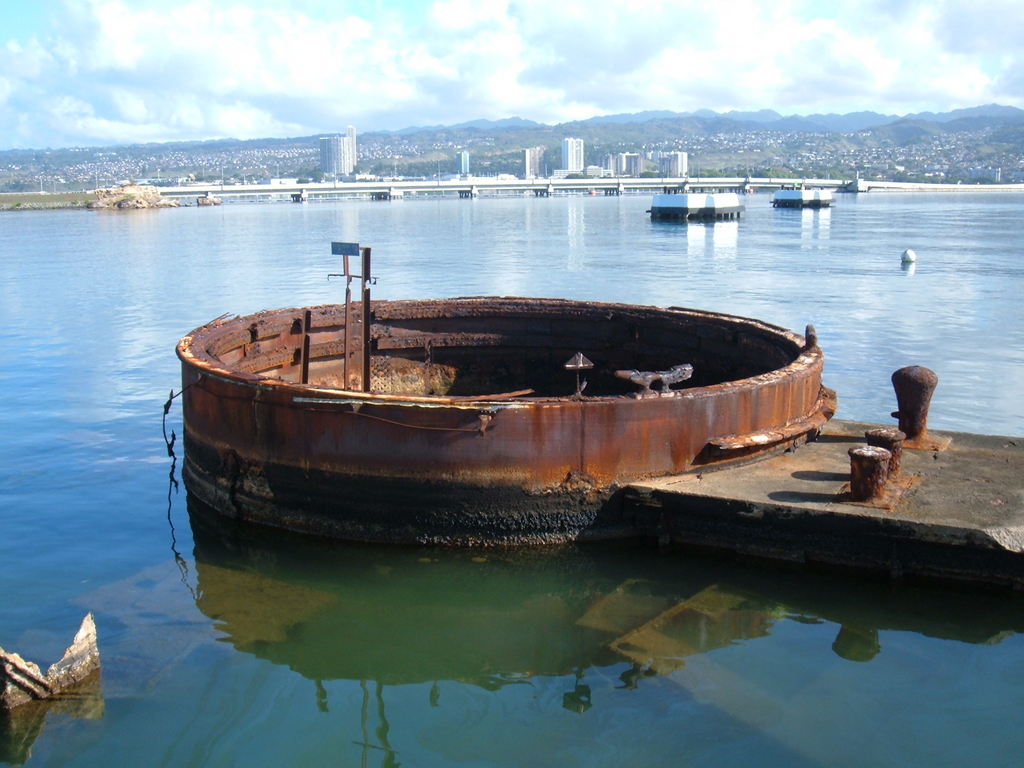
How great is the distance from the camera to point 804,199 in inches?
4006

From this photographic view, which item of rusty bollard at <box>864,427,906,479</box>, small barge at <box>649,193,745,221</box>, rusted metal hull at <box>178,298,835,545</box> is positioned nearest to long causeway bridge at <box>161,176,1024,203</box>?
small barge at <box>649,193,745,221</box>

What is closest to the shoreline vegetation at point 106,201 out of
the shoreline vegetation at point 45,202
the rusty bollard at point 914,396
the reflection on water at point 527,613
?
the shoreline vegetation at point 45,202

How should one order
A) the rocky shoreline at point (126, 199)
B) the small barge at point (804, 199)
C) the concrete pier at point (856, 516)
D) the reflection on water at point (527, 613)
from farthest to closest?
the rocky shoreline at point (126, 199) → the small barge at point (804, 199) → the concrete pier at point (856, 516) → the reflection on water at point (527, 613)

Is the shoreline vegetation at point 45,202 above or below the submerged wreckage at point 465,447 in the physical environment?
above

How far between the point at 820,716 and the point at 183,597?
16.2ft

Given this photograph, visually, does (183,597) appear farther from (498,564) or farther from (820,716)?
(820,716)

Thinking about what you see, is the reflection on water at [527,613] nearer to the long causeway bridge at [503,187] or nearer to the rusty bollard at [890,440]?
the rusty bollard at [890,440]

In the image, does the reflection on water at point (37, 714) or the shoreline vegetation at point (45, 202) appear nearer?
the reflection on water at point (37, 714)

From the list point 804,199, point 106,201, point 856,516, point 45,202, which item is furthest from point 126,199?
point 856,516

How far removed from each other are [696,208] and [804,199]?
29367mm

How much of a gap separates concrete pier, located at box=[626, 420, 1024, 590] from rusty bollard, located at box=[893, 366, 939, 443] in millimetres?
607

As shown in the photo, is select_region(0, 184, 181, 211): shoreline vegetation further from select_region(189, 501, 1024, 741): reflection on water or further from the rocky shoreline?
select_region(189, 501, 1024, 741): reflection on water

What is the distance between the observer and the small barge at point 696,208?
78500 mm

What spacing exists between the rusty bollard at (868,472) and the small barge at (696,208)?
244ft
